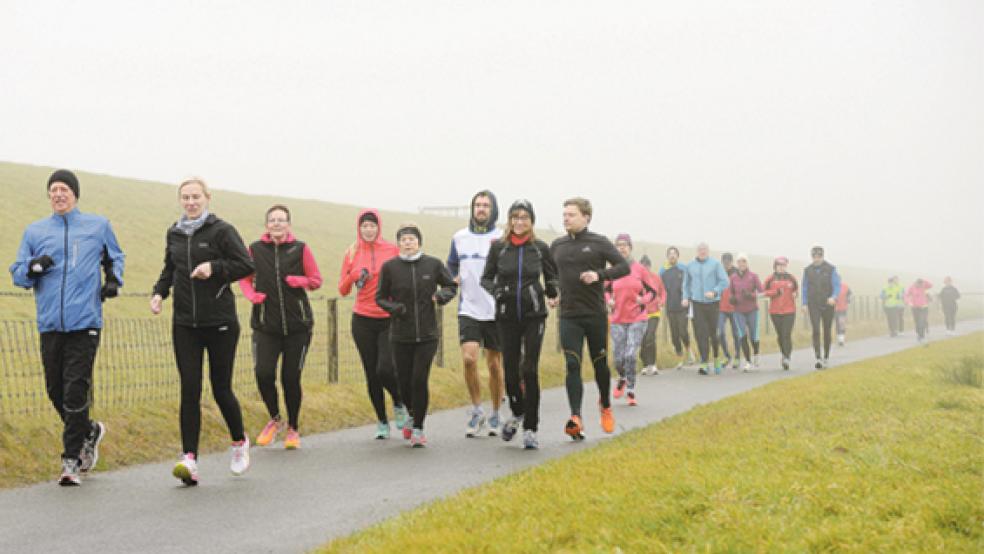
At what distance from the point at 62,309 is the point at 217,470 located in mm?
1709

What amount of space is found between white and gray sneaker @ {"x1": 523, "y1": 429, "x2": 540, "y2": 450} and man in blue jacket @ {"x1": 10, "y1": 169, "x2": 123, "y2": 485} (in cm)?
356

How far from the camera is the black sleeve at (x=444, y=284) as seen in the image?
9.76 metres

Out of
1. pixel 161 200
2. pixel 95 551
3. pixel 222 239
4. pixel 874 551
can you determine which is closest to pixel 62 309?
pixel 222 239

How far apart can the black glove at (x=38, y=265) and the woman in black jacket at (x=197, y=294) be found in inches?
30.7

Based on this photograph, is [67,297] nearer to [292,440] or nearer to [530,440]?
[292,440]

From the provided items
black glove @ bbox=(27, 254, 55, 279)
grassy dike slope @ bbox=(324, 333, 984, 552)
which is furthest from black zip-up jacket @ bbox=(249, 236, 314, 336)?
grassy dike slope @ bbox=(324, 333, 984, 552)

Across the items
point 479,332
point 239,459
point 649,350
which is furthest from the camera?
point 649,350

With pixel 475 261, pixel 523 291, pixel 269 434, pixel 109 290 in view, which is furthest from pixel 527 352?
pixel 109 290

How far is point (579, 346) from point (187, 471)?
376 centimetres

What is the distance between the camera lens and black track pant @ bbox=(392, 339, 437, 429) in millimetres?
9703

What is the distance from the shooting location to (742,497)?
5.35 m

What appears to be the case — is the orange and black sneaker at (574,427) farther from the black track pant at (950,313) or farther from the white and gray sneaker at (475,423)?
the black track pant at (950,313)

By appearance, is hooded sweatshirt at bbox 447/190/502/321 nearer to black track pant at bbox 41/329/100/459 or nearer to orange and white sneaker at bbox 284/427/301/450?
orange and white sneaker at bbox 284/427/301/450

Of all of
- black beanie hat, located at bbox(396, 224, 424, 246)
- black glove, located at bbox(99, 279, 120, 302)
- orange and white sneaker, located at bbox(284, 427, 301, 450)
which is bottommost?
orange and white sneaker, located at bbox(284, 427, 301, 450)
